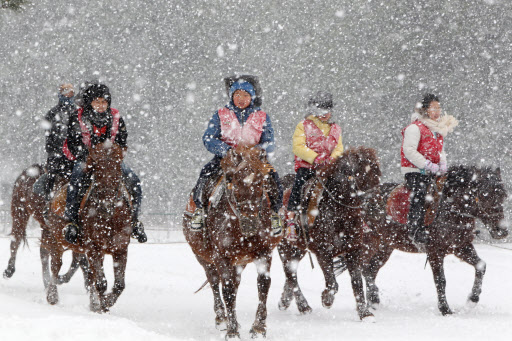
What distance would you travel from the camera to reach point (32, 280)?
12.7 m

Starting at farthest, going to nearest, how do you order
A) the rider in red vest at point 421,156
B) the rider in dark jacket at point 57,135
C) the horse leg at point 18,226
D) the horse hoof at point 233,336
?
the horse leg at point 18,226 → the rider in dark jacket at point 57,135 → the rider in red vest at point 421,156 → the horse hoof at point 233,336

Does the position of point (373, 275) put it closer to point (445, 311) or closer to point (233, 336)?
point (445, 311)

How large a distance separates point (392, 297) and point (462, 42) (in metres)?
13.8

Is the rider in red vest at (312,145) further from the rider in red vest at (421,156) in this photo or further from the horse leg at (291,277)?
the rider in red vest at (421,156)

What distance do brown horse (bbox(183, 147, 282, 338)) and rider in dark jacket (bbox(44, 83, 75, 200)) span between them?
3482 millimetres

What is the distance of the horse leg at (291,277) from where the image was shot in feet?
30.6

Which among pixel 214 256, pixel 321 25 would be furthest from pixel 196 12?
pixel 214 256

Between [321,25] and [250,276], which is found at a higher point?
[321,25]

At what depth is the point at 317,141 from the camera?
929 centimetres

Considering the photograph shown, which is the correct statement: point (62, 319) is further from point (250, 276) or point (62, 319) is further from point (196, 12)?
point (196, 12)

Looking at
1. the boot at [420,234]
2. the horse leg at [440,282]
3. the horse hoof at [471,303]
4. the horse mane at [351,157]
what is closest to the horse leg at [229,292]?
the horse mane at [351,157]

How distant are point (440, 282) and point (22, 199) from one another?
792 centimetres

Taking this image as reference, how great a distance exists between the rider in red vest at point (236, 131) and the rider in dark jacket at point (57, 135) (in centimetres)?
301

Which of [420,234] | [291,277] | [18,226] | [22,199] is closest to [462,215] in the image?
[420,234]
